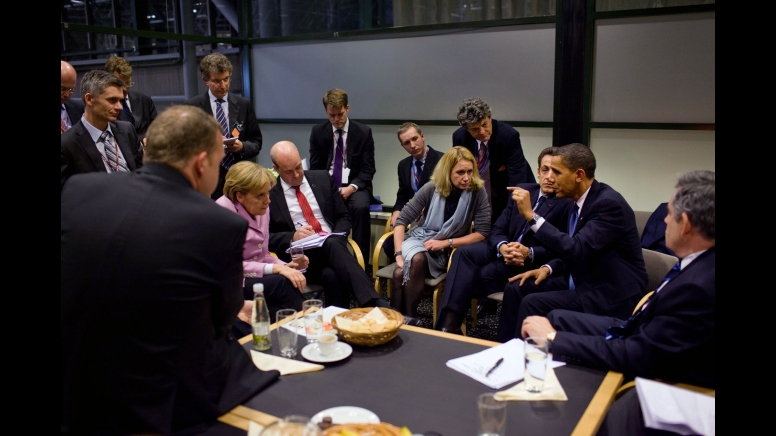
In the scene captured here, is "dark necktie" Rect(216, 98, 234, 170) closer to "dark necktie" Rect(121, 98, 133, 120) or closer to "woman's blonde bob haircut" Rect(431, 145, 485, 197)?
"dark necktie" Rect(121, 98, 133, 120)

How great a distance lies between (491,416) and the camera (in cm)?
154

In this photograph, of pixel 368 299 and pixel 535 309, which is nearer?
pixel 535 309

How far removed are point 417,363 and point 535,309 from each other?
130cm

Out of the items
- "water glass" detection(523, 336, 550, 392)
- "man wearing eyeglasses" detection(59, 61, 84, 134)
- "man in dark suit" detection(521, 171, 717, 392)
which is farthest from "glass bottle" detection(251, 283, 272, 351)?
"man wearing eyeglasses" detection(59, 61, 84, 134)

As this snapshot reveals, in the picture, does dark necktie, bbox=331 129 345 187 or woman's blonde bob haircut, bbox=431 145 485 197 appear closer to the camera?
woman's blonde bob haircut, bbox=431 145 485 197

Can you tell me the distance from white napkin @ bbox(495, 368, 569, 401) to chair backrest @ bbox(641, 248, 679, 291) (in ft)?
4.76

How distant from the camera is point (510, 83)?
16.1ft

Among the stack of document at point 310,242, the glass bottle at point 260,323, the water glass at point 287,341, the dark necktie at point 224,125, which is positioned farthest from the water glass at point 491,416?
the dark necktie at point 224,125

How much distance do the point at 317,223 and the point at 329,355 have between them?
1995 mm

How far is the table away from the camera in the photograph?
5.64 feet

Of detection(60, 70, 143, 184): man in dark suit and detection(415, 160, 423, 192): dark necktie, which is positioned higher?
detection(60, 70, 143, 184): man in dark suit

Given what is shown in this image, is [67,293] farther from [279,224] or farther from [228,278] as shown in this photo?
[279,224]

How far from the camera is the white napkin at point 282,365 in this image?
206 centimetres

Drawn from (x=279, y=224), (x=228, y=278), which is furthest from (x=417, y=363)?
(x=279, y=224)
